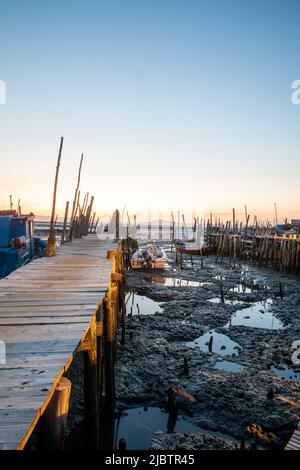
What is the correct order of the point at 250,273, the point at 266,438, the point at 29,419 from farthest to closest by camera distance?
the point at 250,273 → the point at 266,438 → the point at 29,419

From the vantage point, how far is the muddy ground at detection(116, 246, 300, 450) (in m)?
6.42

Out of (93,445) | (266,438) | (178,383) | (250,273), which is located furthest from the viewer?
(250,273)

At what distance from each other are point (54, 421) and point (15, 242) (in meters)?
12.7

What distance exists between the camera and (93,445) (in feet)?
15.9

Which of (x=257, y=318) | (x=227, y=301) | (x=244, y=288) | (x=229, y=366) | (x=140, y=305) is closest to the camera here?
(x=229, y=366)

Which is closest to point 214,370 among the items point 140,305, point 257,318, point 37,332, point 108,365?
point 108,365

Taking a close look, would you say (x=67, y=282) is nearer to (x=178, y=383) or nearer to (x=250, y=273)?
(x=178, y=383)

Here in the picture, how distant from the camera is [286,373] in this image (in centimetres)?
892

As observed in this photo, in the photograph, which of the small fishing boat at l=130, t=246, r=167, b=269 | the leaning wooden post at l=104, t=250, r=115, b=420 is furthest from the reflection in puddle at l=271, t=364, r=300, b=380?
the small fishing boat at l=130, t=246, r=167, b=269

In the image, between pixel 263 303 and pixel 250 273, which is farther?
pixel 250 273

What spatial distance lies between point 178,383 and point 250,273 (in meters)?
20.6
